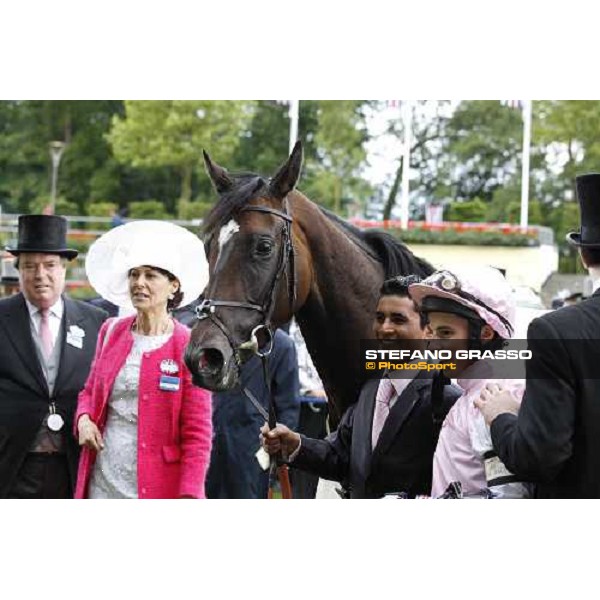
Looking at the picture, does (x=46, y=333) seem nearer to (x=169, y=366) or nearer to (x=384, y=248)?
(x=169, y=366)

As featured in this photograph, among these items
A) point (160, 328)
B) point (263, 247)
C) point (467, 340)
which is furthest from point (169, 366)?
point (467, 340)

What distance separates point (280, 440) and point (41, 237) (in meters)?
2.16

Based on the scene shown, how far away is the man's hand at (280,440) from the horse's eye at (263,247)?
764mm

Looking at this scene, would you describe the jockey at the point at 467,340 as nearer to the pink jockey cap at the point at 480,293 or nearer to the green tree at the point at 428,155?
the pink jockey cap at the point at 480,293

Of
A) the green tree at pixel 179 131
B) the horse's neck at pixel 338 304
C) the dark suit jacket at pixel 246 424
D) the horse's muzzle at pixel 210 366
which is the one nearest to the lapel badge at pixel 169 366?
the horse's muzzle at pixel 210 366

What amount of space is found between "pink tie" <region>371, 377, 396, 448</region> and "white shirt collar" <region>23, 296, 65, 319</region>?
220cm

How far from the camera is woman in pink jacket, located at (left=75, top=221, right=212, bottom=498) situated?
4.76 meters

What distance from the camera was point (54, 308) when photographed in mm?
5730

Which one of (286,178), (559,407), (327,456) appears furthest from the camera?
(286,178)

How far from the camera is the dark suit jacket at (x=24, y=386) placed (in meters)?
5.42

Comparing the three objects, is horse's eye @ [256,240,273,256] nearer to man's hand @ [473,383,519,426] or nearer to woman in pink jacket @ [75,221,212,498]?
woman in pink jacket @ [75,221,212,498]

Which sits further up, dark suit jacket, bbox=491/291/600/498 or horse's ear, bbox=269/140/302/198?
horse's ear, bbox=269/140/302/198

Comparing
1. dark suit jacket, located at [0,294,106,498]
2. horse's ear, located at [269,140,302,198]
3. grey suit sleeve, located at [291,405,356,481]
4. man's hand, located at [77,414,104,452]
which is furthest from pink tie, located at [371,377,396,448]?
dark suit jacket, located at [0,294,106,498]
